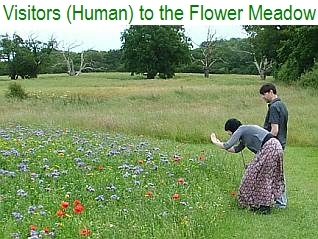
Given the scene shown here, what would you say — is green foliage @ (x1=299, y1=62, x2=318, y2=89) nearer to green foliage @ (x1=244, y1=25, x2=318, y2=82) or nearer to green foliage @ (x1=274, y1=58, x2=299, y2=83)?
green foliage @ (x1=244, y1=25, x2=318, y2=82)

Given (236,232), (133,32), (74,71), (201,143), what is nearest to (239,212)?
(236,232)

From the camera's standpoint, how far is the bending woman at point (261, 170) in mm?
7953

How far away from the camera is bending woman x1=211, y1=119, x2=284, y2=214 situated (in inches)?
313

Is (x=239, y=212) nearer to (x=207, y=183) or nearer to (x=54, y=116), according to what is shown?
(x=207, y=183)

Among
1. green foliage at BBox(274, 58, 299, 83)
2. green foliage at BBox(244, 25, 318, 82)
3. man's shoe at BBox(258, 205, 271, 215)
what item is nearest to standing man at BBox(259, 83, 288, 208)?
man's shoe at BBox(258, 205, 271, 215)

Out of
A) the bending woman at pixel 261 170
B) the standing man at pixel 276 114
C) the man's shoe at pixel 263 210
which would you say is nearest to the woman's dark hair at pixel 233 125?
the bending woman at pixel 261 170

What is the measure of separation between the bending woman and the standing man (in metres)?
0.18

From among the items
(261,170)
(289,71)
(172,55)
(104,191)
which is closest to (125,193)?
(104,191)

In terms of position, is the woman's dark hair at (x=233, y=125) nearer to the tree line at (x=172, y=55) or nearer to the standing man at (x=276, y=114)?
the standing man at (x=276, y=114)

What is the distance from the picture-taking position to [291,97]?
1132 inches

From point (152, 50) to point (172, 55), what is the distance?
2.90m

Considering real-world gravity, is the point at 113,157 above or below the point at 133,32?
below

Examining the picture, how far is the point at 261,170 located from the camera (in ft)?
26.2

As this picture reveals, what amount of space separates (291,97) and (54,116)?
14074 mm
